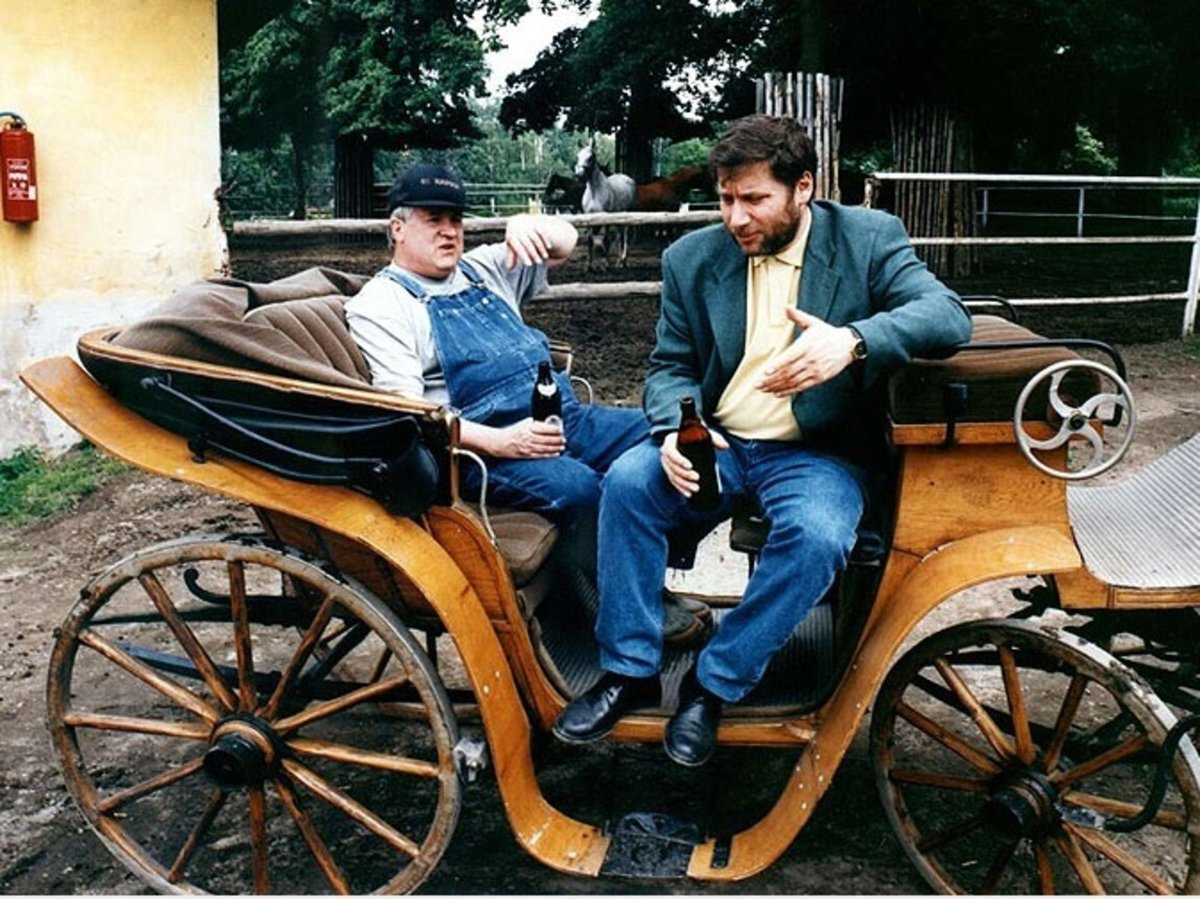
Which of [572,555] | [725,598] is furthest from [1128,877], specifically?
[572,555]

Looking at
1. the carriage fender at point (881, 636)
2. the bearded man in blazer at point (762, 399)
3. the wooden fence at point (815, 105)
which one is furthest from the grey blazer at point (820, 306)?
the wooden fence at point (815, 105)

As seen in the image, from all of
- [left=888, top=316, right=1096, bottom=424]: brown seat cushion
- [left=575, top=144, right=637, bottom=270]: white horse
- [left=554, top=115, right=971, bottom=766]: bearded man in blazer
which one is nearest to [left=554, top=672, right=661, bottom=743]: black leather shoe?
[left=554, top=115, right=971, bottom=766]: bearded man in blazer

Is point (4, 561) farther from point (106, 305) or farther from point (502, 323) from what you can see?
point (502, 323)

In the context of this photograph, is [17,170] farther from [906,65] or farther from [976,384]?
[906,65]

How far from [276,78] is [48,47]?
19.8 meters

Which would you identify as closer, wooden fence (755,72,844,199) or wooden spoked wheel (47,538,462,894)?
wooden spoked wheel (47,538,462,894)

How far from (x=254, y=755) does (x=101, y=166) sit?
5044 millimetres

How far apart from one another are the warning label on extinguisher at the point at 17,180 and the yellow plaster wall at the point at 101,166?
21 cm

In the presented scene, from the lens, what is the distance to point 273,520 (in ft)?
10.6

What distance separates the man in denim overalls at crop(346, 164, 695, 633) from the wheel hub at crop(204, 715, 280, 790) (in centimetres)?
84

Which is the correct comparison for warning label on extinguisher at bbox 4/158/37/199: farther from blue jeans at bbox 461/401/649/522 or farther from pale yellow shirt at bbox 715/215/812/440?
pale yellow shirt at bbox 715/215/812/440

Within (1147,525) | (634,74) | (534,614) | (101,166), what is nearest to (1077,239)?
(101,166)

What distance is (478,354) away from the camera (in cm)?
360

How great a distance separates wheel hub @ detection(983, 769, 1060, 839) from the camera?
291cm
